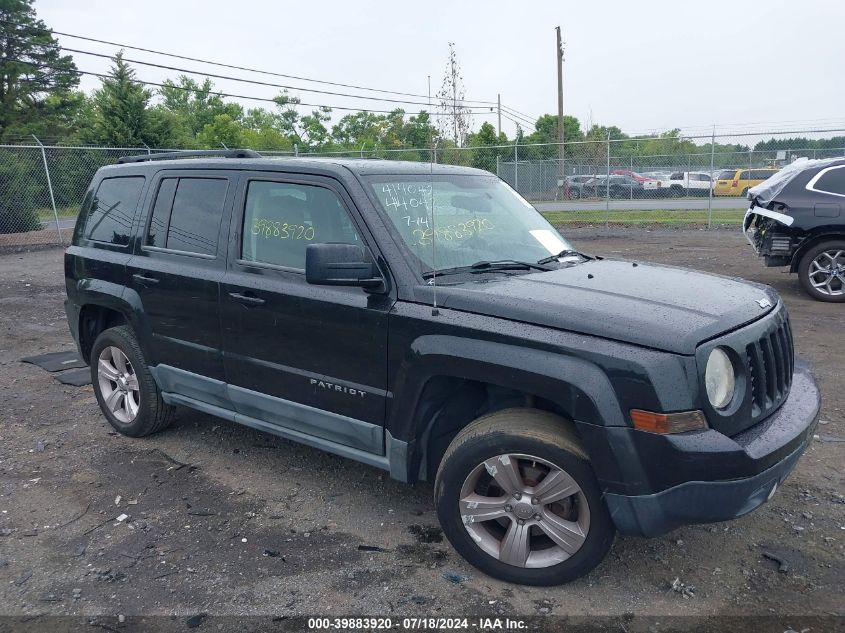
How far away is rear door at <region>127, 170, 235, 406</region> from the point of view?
4020 mm

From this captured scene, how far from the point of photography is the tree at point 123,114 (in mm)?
26016

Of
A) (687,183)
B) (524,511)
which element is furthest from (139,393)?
(687,183)

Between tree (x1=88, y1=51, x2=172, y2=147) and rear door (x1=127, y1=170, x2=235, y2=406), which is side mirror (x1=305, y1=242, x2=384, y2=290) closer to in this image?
rear door (x1=127, y1=170, x2=235, y2=406)

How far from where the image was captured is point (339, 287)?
346cm

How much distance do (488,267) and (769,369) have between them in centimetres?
142

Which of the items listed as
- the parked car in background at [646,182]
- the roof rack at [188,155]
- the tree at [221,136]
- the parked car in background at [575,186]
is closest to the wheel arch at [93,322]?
the roof rack at [188,155]

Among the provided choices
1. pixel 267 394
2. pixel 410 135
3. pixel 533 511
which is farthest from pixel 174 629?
Result: pixel 410 135

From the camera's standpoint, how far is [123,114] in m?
26.2

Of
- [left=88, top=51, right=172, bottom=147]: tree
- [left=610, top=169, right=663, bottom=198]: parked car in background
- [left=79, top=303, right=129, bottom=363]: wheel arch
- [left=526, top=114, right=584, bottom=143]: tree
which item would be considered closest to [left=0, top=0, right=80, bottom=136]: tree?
[left=88, top=51, right=172, bottom=147]: tree

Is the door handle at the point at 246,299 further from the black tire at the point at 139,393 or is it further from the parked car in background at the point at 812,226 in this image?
the parked car in background at the point at 812,226

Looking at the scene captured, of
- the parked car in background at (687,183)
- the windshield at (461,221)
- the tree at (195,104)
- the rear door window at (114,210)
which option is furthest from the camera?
the tree at (195,104)

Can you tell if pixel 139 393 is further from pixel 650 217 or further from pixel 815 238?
pixel 650 217

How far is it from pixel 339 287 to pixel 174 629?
1.74 metres

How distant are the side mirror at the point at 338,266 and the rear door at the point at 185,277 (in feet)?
3.55
